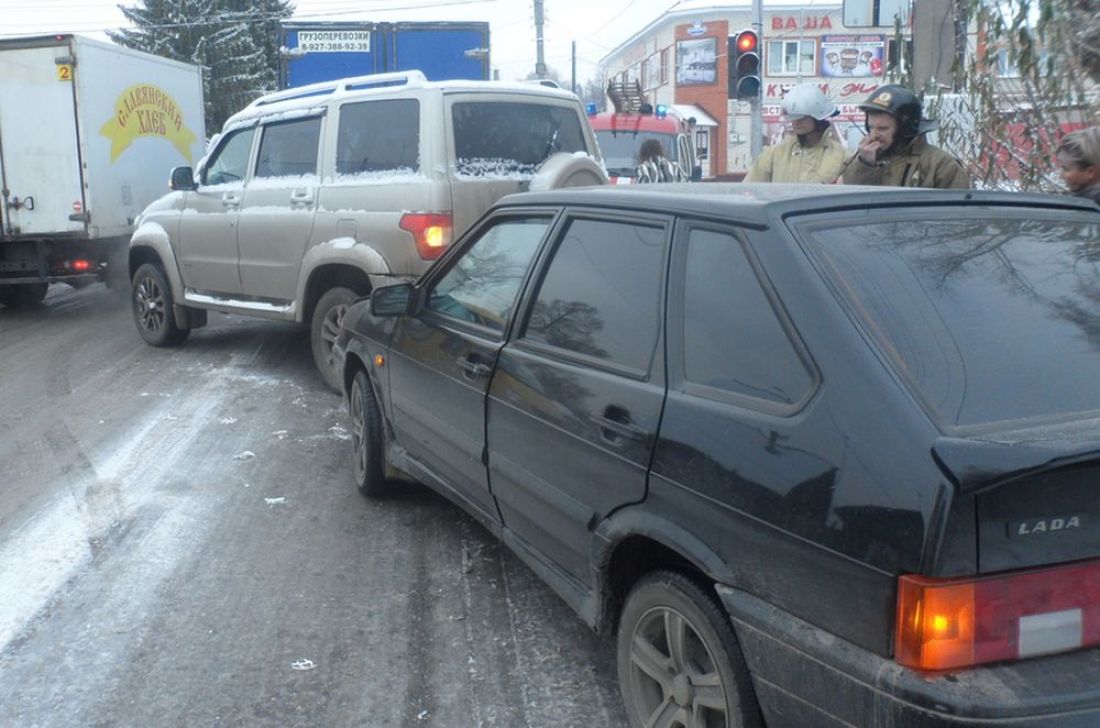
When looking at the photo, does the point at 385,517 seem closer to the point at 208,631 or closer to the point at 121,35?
the point at 208,631

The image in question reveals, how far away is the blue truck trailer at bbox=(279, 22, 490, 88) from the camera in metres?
12.9

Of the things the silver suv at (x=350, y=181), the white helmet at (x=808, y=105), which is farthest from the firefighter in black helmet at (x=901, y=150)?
the silver suv at (x=350, y=181)

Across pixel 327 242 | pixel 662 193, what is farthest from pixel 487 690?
pixel 327 242

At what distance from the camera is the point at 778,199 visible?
9.93ft

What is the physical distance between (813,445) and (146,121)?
1226 centimetres

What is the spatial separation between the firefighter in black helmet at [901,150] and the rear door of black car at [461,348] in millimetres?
2260

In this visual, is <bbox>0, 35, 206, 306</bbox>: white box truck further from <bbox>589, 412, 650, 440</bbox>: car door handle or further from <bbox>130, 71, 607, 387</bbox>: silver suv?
<bbox>589, 412, 650, 440</bbox>: car door handle

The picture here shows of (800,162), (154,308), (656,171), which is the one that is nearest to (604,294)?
(800,162)

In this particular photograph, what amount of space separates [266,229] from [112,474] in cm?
263

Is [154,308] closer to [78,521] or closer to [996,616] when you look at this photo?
[78,521]

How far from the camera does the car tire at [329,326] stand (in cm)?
762

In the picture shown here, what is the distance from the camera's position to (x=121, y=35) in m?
39.5

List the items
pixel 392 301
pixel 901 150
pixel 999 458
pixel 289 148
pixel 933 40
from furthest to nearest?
1. pixel 289 148
2. pixel 933 40
3. pixel 901 150
4. pixel 392 301
5. pixel 999 458

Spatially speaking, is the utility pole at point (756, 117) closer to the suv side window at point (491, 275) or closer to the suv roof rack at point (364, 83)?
the suv roof rack at point (364, 83)
